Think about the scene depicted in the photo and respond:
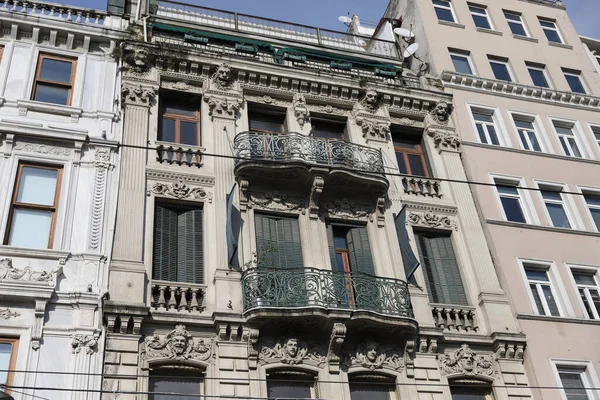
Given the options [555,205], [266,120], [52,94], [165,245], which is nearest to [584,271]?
[555,205]

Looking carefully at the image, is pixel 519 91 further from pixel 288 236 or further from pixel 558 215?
pixel 288 236

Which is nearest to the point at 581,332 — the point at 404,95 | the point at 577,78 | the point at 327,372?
the point at 327,372

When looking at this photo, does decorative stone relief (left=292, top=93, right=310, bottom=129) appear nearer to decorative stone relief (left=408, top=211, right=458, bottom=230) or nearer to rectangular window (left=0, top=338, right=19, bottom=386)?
decorative stone relief (left=408, top=211, right=458, bottom=230)

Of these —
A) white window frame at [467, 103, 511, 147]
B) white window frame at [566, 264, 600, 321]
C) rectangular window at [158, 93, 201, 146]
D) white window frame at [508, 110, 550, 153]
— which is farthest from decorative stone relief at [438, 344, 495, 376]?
rectangular window at [158, 93, 201, 146]

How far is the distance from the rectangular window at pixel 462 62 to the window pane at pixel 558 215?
Result: 6.35 meters

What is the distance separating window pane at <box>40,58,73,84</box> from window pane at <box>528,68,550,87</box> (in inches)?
701

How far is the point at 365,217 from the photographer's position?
780 inches

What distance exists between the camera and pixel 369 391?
16766 mm

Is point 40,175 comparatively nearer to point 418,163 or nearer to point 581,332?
point 418,163

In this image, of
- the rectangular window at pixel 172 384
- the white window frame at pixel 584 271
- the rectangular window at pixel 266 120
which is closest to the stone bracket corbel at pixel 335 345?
the rectangular window at pixel 172 384

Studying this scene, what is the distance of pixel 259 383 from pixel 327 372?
1753mm

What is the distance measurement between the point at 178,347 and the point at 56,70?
9656mm

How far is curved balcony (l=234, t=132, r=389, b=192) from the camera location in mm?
18750

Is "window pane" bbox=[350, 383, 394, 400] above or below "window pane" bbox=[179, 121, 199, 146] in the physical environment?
below
